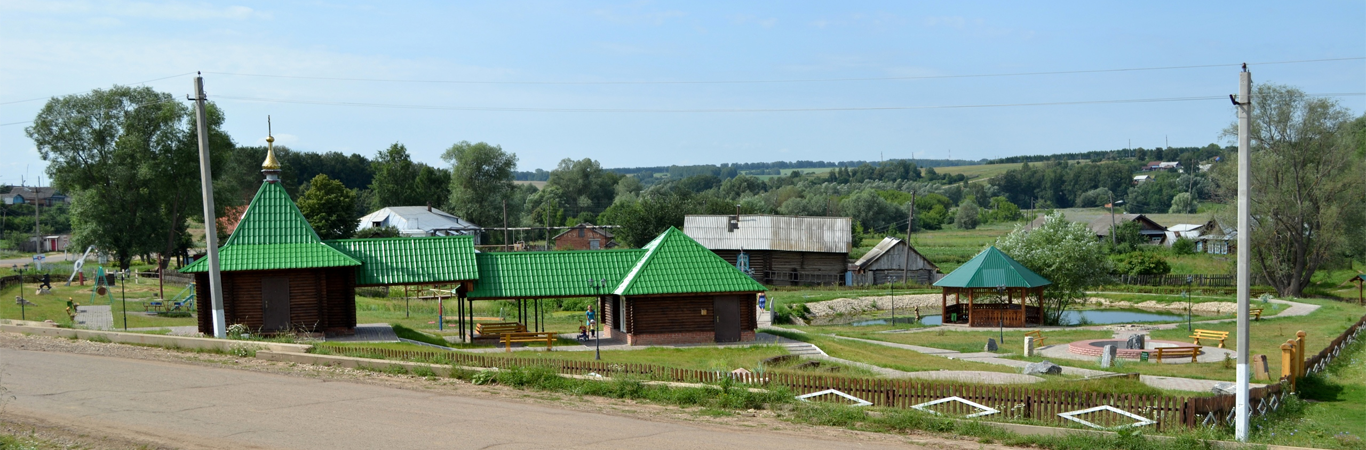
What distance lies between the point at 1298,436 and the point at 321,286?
2460 centimetres

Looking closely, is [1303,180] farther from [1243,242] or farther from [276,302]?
[276,302]

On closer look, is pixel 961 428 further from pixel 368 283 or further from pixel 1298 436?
pixel 368 283

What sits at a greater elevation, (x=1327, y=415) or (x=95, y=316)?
(x=95, y=316)

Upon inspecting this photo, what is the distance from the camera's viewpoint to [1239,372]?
14789 mm

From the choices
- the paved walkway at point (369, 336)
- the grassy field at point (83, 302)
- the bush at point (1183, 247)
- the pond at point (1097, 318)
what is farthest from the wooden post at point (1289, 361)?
the bush at point (1183, 247)

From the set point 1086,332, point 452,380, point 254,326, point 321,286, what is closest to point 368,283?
point 321,286

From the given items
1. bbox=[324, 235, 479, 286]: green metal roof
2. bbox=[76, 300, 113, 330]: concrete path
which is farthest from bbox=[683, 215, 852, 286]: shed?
bbox=[76, 300, 113, 330]: concrete path

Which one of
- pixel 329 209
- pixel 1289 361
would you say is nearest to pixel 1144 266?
pixel 1289 361

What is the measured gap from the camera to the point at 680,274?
30516 millimetres

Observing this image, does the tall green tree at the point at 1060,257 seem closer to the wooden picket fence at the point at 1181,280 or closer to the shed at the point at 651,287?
the wooden picket fence at the point at 1181,280

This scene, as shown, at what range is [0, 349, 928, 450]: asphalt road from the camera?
13477 mm

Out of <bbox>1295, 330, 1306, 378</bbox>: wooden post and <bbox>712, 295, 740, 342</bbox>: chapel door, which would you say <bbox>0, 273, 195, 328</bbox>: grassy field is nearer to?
<bbox>712, 295, 740, 342</bbox>: chapel door

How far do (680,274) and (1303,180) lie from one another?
41.2 m

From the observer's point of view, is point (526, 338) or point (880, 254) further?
point (880, 254)
